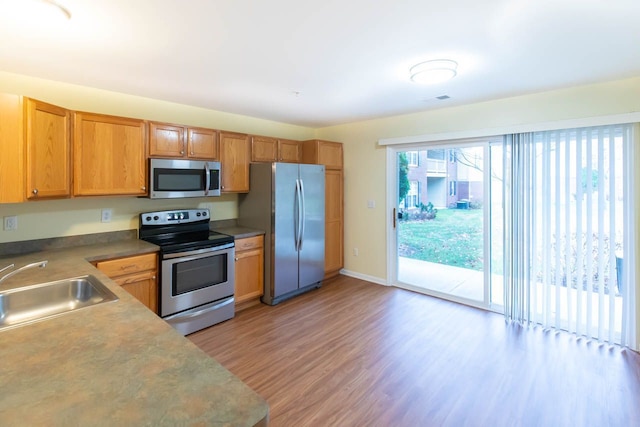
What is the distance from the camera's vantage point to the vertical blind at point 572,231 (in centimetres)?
278

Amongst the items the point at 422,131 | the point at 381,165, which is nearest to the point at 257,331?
the point at 381,165

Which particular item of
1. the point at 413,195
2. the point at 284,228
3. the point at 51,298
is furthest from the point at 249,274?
the point at 413,195

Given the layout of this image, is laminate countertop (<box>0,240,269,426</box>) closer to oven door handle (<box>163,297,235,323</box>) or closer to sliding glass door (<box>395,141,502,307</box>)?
oven door handle (<box>163,297,235,323</box>)

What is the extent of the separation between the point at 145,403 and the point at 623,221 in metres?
3.58

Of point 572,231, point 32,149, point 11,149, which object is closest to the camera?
point 11,149

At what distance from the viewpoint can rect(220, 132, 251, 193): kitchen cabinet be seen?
3668 millimetres

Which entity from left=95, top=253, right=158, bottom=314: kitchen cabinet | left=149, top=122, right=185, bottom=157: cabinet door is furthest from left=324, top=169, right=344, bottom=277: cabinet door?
left=95, top=253, right=158, bottom=314: kitchen cabinet

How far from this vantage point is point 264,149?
4.09 metres

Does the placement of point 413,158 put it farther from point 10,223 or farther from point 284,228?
point 10,223

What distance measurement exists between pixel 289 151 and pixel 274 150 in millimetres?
274

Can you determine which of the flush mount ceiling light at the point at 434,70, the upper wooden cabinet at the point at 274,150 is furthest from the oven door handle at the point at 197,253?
the flush mount ceiling light at the point at 434,70

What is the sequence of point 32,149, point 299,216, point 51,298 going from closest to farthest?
point 51,298
point 32,149
point 299,216

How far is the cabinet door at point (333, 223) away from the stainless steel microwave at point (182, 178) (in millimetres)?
1627

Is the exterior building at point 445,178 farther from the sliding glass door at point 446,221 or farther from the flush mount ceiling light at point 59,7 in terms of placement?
the flush mount ceiling light at point 59,7
